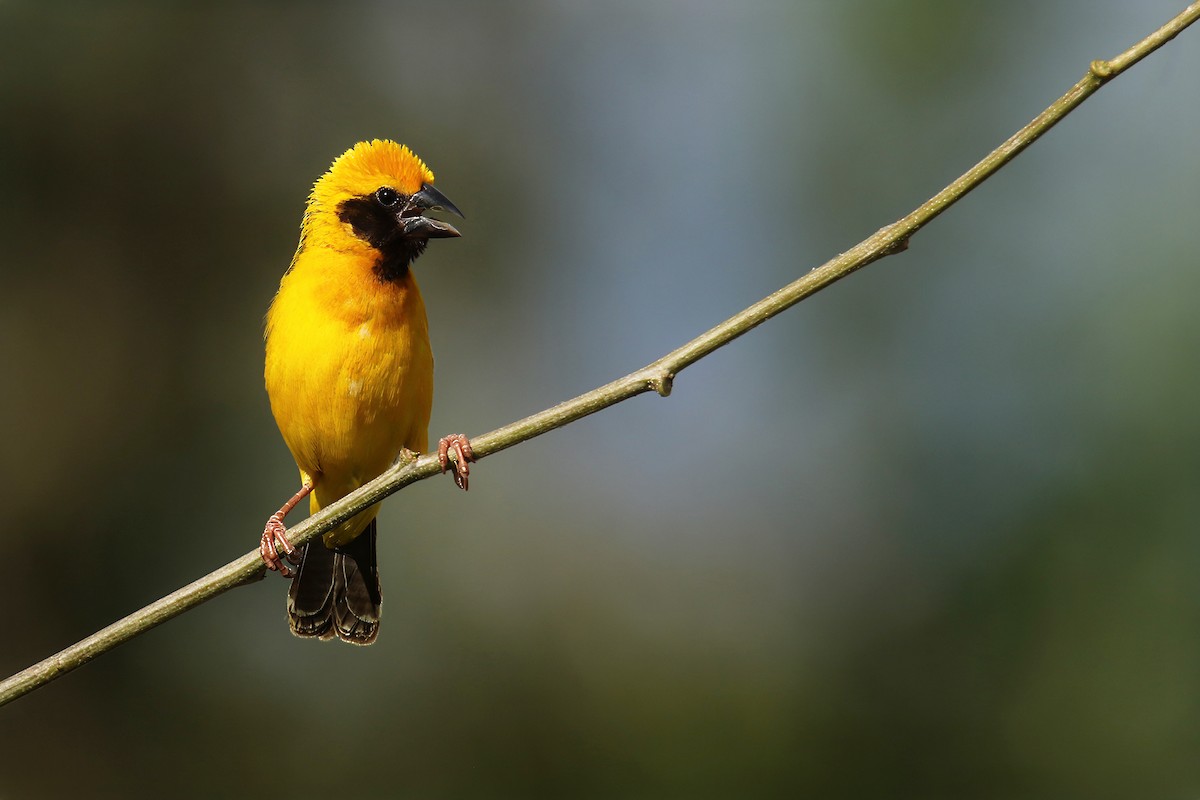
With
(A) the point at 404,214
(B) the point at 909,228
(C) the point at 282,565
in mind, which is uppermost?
(A) the point at 404,214

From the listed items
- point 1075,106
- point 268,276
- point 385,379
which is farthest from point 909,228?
point 268,276

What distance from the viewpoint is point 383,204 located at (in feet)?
16.5

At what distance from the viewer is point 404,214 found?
4984 mm

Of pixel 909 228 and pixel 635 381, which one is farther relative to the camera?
pixel 635 381

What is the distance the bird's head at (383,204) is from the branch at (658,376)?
6.89 feet

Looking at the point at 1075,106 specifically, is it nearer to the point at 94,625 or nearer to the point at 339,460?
the point at 339,460

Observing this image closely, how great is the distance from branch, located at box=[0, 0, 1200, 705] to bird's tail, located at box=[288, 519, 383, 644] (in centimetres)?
249

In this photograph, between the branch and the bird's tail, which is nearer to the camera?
the branch

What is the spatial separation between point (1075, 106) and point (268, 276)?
31.3 ft

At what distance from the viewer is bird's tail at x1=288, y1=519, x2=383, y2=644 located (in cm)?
550

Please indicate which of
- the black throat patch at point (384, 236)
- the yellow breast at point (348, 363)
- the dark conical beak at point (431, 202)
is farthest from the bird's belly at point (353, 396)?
the dark conical beak at point (431, 202)

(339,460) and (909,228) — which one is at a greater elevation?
(339,460)

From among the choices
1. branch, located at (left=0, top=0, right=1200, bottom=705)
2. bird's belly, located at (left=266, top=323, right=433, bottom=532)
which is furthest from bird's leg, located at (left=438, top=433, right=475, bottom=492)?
bird's belly, located at (left=266, top=323, right=433, bottom=532)

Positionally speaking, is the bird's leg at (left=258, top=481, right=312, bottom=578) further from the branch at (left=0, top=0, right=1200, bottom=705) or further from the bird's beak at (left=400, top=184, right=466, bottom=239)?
the bird's beak at (left=400, top=184, right=466, bottom=239)
